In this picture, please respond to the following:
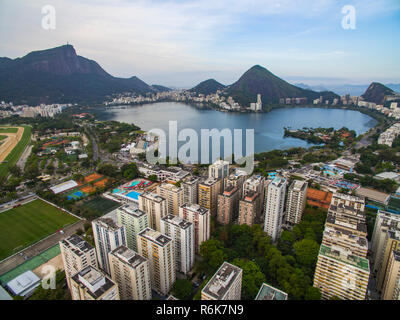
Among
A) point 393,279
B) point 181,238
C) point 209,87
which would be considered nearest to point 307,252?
point 393,279

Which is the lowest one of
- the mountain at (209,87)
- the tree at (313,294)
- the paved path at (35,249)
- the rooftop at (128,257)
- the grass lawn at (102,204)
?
the paved path at (35,249)

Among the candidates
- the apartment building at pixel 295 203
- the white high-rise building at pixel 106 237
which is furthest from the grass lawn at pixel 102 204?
the apartment building at pixel 295 203

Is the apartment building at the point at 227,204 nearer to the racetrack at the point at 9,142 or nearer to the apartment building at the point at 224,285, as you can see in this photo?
the apartment building at the point at 224,285

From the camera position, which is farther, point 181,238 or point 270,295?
point 181,238

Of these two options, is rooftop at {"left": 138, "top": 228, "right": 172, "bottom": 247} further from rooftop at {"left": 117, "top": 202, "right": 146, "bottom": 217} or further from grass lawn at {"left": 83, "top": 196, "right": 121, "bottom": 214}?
grass lawn at {"left": 83, "top": 196, "right": 121, "bottom": 214}

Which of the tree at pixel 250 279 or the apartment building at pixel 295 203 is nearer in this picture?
the tree at pixel 250 279

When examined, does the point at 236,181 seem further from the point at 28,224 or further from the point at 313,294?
the point at 28,224
